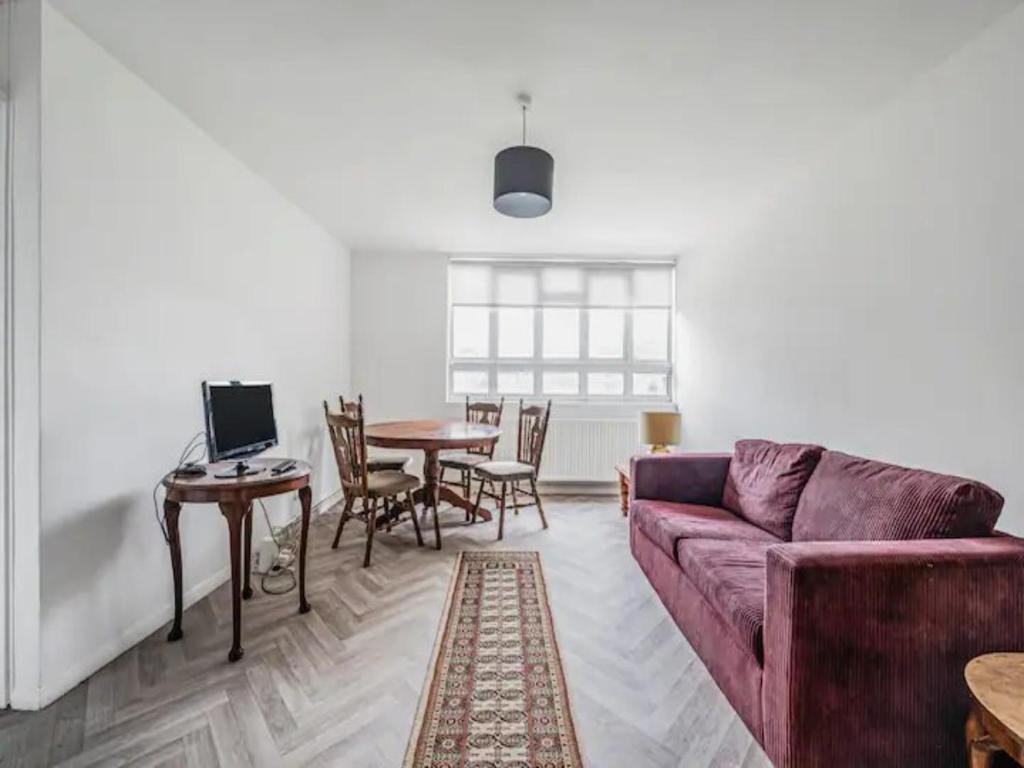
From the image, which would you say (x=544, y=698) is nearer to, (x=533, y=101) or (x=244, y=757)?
(x=244, y=757)

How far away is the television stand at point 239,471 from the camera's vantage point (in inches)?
84.4

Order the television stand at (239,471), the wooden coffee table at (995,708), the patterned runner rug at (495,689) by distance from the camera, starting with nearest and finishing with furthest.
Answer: the wooden coffee table at (995,708), the patterned runner rug at (495,689), the television stand at (239,471)

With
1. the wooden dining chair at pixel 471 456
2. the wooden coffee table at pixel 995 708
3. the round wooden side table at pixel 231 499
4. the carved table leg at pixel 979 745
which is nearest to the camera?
the wooden coffee table at pixel 995 708

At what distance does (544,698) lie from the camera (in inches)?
71.1

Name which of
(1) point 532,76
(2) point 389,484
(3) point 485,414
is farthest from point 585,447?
(1) point 532,76

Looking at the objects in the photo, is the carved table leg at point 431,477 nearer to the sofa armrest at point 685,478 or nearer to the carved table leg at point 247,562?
the carved table leg at point 247,562

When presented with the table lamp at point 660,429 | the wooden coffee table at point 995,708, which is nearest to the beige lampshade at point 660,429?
the table lamp at point 660,429

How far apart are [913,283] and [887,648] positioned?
1.55 meters

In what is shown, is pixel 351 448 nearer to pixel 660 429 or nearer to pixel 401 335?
pixel 401 335

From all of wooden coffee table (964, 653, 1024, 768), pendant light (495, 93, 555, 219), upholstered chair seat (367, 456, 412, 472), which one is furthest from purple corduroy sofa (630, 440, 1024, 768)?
upholstered chair seat (367, 456, 412, 472)

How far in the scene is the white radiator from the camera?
190 inches

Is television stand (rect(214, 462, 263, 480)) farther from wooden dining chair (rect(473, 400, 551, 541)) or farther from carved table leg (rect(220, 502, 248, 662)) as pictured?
wooden dining chair (rect(473, 400, 551, 541))

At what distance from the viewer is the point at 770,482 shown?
2479 mm

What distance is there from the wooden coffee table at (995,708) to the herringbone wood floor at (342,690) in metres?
0.58
